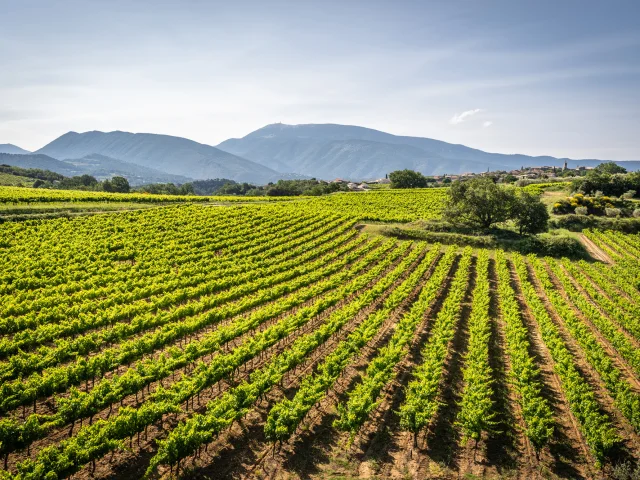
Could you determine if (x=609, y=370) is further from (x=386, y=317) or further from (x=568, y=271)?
(x=568, y=271)

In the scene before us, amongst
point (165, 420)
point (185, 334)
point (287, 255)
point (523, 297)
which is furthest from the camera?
point (287, 255)

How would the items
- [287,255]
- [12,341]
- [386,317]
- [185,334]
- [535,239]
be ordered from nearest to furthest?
[12,341] → [185,334] → [386,317] → [287,255] → [535,239]

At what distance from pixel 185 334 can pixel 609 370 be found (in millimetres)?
24360

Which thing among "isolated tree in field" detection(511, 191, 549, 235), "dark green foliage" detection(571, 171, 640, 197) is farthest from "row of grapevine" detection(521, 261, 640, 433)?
"dark green foliage" detection(571, 171, 640, 197)

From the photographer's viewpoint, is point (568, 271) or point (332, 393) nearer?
point (332, 393)

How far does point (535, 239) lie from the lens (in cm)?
4766

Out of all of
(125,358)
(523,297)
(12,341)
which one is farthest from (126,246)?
(523,297)

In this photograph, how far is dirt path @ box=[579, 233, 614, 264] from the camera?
4396cm

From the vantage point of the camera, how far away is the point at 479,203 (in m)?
55.0

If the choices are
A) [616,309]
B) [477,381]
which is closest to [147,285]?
[477,381]

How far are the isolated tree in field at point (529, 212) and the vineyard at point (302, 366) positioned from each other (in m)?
12.7

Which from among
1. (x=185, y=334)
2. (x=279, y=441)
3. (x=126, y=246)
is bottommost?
(x=279, y=441)

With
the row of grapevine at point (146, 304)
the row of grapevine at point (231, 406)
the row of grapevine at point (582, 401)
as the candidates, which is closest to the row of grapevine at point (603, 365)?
the row of grapevine at point (582, 401)

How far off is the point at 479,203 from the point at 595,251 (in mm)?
15895
